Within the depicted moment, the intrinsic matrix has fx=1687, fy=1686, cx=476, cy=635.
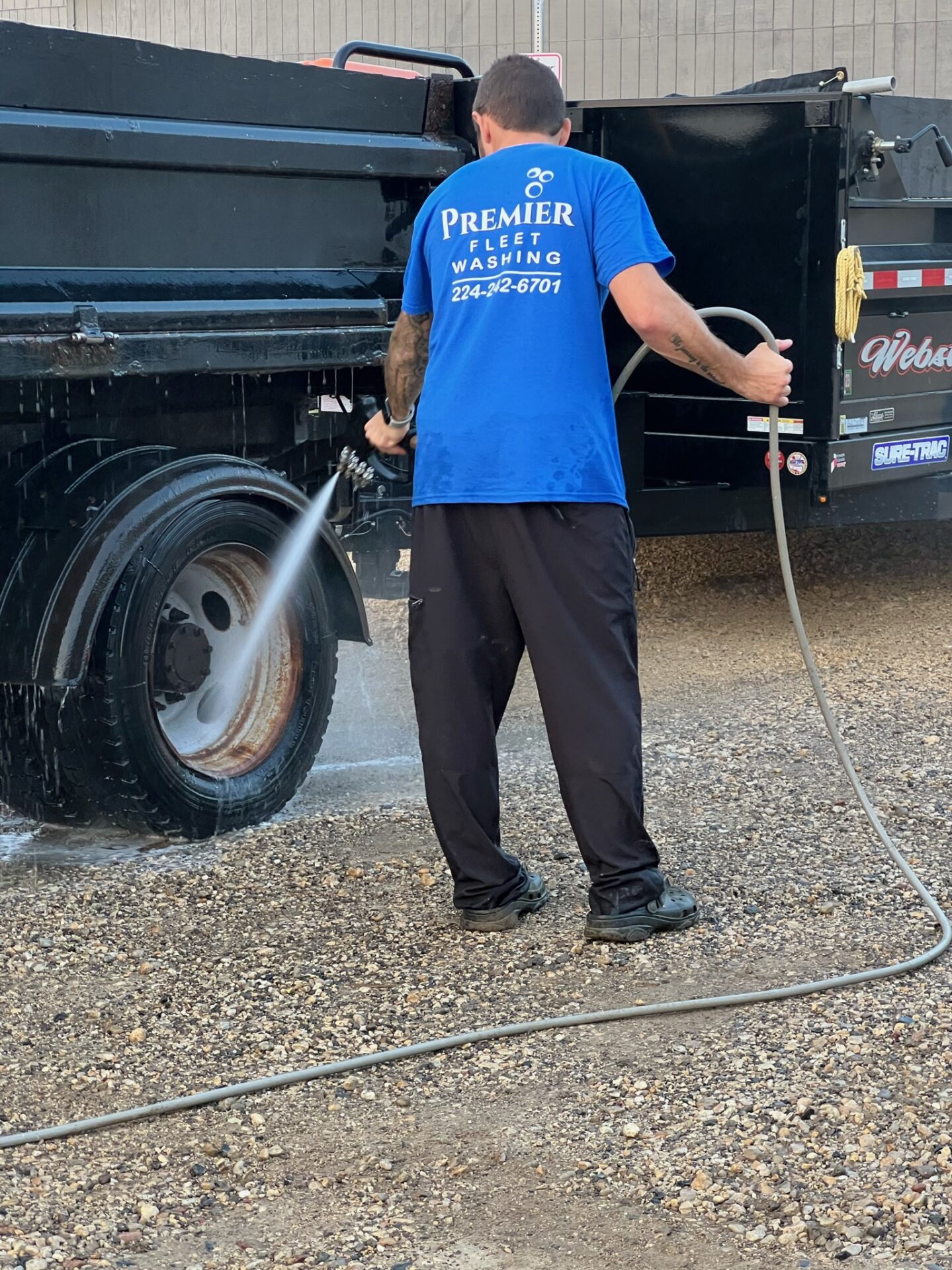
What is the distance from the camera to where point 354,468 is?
5250mm

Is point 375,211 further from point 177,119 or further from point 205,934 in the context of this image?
point 205,934

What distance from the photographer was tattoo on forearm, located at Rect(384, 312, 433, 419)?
4164 millimetres

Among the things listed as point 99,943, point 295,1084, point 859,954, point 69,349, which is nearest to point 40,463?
point 69,349

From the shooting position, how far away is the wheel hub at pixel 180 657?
466cm

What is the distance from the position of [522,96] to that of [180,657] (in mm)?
1801

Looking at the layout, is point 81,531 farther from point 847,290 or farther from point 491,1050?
point 847,290

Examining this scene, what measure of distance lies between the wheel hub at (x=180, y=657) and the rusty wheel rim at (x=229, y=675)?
0.23 ft

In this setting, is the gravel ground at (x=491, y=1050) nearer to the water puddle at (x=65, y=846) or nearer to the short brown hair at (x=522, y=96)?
the water puddle at (x=65, y=846)

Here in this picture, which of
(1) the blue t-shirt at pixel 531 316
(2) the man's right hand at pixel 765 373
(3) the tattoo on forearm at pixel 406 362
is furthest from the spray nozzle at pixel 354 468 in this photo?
(2) the man's right hand at pixel 765 373

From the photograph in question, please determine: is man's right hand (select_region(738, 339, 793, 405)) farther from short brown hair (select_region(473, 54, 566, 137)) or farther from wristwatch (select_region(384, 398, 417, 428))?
wristwatch (select_region(384, 398, 417, 428))

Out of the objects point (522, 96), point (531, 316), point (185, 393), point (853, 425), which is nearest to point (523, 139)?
point (522, 96)

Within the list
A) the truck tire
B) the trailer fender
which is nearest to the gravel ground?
the truck tire

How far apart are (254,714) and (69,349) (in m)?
1.32

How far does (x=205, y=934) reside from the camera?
13.3 ft
